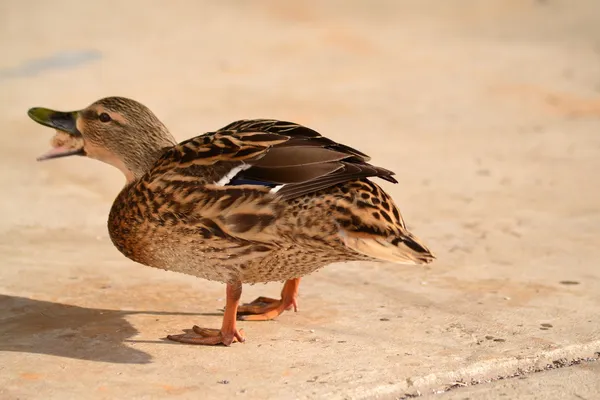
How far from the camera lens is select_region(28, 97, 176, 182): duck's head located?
499 centimetres

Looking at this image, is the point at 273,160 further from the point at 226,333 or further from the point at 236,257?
the point at 226,333

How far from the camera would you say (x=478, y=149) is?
8.07m

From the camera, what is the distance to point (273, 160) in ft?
14.4

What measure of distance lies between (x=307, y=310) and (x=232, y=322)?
0.64 m

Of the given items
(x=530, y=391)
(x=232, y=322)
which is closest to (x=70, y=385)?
(x=232, y=322)

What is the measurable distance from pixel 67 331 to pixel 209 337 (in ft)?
2.14

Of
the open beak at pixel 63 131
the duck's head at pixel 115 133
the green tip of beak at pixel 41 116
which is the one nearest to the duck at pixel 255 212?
the duck's head at pixel 115 133

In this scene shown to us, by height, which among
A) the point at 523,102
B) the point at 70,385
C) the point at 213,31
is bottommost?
the point at 70,385

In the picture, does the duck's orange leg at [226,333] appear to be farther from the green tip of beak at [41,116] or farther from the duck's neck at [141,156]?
the green tip of beak at [41,116]

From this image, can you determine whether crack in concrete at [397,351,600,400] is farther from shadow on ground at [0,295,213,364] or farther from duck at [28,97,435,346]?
shadow on ground at [0,295,213,364]

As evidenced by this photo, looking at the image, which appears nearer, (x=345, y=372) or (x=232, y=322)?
(x=345, y=372)

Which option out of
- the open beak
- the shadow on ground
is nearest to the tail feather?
the shadow on ground

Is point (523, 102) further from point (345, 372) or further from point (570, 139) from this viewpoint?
point (345, 372)

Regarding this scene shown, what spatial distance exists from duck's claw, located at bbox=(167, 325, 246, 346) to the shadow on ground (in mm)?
233
